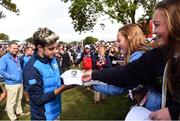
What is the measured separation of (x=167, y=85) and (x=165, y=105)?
→ 13cm

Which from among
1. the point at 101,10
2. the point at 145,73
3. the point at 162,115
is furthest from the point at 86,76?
the point at 101,10

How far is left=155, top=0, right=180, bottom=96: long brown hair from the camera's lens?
2102 mm

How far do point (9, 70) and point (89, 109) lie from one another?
248 centimetres

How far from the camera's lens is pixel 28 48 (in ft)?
36.4

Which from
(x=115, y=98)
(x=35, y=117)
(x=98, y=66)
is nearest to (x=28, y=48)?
(x=98, y=66)

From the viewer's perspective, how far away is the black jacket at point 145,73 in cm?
222

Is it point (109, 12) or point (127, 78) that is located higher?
point (109, 12)

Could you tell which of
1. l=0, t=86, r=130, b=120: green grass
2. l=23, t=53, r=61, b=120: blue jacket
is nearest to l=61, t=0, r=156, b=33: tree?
l=0, t=86, r=130, b=120: green grass

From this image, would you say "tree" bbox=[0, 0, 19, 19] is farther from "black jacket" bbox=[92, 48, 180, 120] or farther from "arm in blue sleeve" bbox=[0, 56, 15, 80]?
"black jacket" bbox=[92, 48, 180, 120]

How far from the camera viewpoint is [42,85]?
373 centimetres

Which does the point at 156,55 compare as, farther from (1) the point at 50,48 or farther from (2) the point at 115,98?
(2) the point at 115,98

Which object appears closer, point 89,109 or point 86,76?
point 86,76

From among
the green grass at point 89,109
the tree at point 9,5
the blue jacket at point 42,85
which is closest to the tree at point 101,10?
the tree at point 9,5

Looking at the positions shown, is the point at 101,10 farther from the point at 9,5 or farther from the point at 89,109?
the point at 89,109
